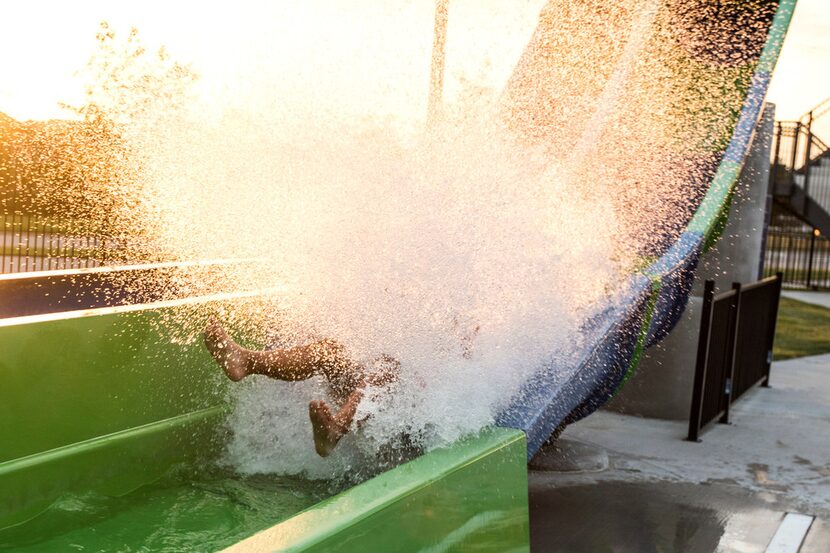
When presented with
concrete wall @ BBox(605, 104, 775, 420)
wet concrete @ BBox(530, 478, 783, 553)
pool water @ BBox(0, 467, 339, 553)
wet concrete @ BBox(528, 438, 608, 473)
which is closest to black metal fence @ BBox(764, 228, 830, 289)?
concrete wall @ BBox(605, 104, 775, 420)

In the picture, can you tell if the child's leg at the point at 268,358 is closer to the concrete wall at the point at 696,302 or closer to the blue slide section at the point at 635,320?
the blue slide section at the point at 635,320

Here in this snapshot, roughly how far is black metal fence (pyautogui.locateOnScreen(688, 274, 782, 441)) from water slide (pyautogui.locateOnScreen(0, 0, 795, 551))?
712 mm

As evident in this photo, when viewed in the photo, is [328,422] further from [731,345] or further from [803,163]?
[803,163]

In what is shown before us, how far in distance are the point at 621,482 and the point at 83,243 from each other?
23.6 ft

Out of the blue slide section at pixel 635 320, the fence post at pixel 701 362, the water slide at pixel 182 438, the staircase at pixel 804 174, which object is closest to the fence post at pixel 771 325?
the fence post at pixel 701 362

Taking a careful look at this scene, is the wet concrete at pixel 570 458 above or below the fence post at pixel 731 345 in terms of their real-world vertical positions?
below

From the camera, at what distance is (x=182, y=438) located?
438 centimetres

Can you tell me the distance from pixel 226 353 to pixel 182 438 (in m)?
0.58

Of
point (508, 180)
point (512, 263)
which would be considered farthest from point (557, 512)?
point (508, 180)

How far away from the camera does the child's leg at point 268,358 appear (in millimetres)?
3992

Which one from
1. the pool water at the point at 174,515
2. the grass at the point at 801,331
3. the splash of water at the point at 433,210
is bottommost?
the grass at the point at 801,331

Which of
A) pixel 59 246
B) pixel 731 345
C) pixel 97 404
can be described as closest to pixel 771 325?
pixel 731 345

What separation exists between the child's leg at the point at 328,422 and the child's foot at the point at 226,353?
568mm

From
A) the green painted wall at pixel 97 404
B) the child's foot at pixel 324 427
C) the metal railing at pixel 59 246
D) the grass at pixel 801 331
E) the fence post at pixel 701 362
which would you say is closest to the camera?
the child's foot at pixel 324 427
